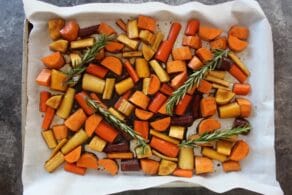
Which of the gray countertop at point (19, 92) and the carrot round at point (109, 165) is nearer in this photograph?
the carrot round at point (109, 165)

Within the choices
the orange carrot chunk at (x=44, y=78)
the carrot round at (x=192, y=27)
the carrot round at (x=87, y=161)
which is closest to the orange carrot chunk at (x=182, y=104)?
the carrot round at (x=192, y=27)

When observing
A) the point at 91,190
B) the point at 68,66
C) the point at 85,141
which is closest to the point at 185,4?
the point at 68,66

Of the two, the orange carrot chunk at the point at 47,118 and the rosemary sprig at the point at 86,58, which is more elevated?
the rosemary sprig at the point at 86,58

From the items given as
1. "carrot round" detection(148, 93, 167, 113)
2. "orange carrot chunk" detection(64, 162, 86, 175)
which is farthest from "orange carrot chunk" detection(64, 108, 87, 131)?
"carrot round" detection(148, 93, 167, 113)

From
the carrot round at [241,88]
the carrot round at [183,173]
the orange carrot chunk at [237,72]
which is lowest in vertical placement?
the carrot round at [183,173]

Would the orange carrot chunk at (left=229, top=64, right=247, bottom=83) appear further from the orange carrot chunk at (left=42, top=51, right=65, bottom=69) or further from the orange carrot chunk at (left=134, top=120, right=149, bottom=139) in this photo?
the orange carrot chunk at (left=42, top=51, right=65, bottom=69)

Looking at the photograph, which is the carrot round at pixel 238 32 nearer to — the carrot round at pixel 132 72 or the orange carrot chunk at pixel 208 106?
the orange carrot chunk at pixel 208 106

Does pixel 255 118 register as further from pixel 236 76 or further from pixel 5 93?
pixel 5 93
